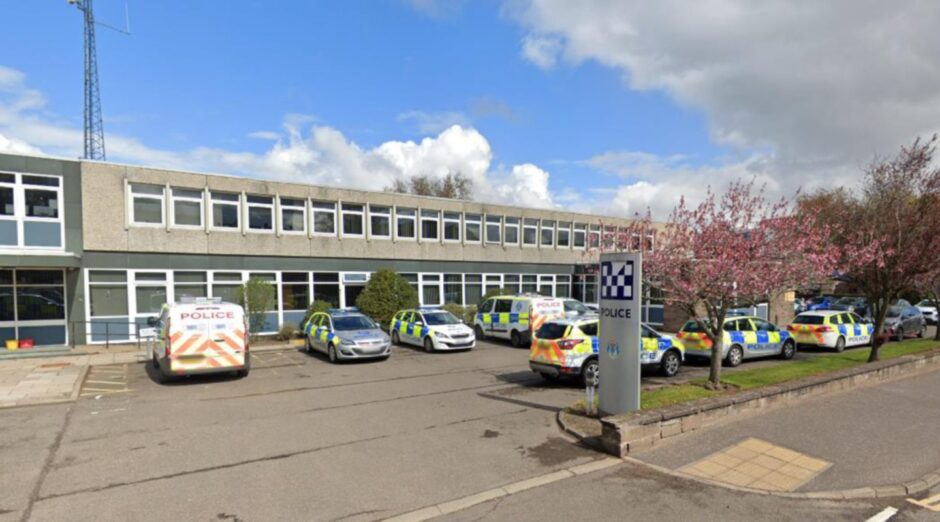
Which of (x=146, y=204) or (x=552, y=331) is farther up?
(x=146, y=204)

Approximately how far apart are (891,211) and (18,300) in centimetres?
2525

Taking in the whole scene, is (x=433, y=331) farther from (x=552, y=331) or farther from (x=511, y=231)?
(x=511, y=231)

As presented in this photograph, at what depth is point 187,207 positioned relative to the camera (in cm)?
2000

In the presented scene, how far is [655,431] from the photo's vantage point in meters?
6.84

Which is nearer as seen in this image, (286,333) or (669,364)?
(669,364)

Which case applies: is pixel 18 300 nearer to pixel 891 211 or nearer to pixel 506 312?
pixel 506 312

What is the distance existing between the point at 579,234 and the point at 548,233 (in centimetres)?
Result: 256

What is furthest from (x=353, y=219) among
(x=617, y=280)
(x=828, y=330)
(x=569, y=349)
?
(x=828, y=330)

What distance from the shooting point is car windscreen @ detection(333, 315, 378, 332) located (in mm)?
15693

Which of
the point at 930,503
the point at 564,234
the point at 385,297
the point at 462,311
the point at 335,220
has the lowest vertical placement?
the point at 462,311

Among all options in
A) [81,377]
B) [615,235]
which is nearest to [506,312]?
[615,235]

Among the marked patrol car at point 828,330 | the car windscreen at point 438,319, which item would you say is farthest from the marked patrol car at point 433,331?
the marked patrol car at point 828,330

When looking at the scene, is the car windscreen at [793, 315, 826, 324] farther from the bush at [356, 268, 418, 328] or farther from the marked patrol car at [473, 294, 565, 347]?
the bush at [356, 268, 418, 328]

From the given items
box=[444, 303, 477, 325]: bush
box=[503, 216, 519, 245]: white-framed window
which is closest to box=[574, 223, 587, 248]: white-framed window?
box=[503, 216, 519, 245]: white-framed window
